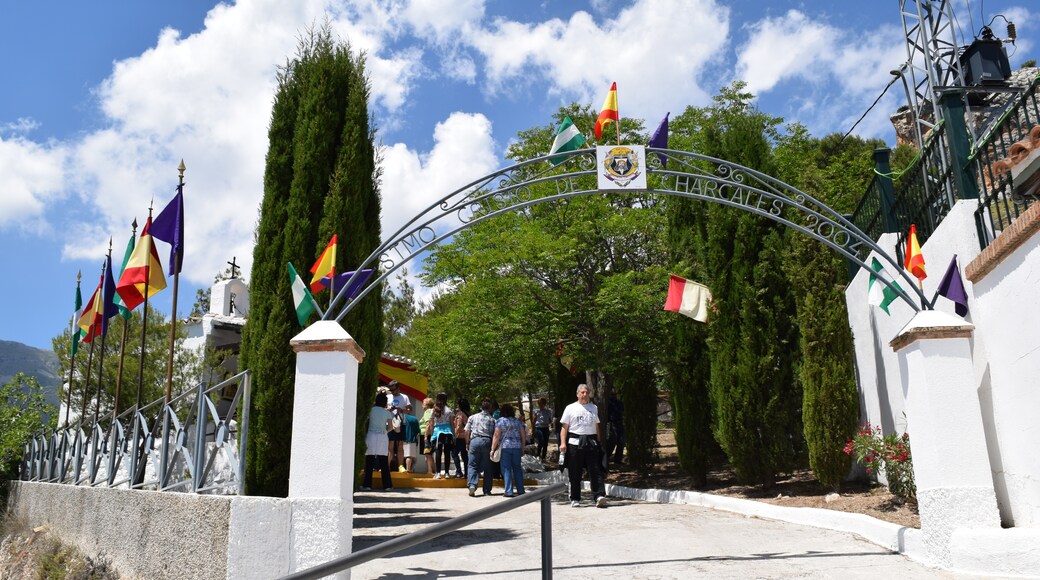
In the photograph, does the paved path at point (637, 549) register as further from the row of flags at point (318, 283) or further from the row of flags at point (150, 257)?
the row of flags at point (150, 257)

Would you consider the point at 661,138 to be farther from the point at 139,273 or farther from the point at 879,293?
the point at 139,273

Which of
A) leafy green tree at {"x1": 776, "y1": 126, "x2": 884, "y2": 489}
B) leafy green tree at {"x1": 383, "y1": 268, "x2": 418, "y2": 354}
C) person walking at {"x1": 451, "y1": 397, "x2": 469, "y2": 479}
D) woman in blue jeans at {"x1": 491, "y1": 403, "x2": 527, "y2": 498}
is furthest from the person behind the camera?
leafy green tree at {"x1": 383, "y1": 268, "x2": 418, "y2": 354}

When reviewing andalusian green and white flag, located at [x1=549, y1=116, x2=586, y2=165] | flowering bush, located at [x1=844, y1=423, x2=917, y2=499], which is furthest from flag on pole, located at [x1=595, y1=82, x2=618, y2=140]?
flowering bush, located at [x1=844, y1=423, x2=917, y2=499]

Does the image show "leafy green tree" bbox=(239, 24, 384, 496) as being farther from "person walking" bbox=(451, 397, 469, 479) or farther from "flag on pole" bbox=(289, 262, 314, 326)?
"person walking" bbox=(451, 397, 469, 479)

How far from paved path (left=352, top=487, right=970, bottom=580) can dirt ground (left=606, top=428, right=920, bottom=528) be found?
94 cm

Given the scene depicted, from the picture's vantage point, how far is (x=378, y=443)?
476 inches

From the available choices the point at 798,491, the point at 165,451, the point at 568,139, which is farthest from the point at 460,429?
the point at 568,139

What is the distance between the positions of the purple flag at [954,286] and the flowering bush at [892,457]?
1898mm

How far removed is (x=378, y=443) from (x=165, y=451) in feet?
15.6

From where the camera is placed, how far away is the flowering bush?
7832 mm

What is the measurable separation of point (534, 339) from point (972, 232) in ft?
25.3

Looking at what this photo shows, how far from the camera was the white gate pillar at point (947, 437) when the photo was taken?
5.91m

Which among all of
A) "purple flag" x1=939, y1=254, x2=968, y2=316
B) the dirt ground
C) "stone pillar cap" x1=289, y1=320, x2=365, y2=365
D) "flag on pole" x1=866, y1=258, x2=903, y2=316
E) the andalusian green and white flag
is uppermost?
the andalusian green and white flag

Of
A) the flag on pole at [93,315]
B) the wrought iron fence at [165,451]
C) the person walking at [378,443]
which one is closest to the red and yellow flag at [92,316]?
the flag on pole at [93,315]
